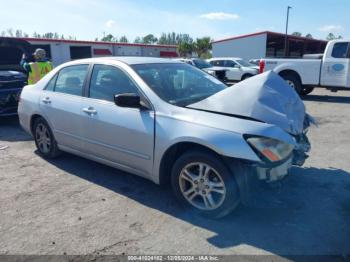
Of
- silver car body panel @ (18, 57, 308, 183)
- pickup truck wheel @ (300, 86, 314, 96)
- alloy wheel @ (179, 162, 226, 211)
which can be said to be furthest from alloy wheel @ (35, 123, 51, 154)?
pickup truck wheel @ (300, 86, 314, 96)

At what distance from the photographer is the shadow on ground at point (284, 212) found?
295cm

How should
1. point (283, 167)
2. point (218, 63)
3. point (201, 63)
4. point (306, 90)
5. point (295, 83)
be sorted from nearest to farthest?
point (283, 167)
point (295, 83)
point (306, 90)
point (201, 63)
point (218, 63)

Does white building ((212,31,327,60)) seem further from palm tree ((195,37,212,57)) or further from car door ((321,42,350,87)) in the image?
car door ((321,42,350,87))

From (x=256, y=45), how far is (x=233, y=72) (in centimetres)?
2029

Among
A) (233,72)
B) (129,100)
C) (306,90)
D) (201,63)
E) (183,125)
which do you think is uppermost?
(201,63)

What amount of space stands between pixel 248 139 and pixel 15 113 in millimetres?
6659

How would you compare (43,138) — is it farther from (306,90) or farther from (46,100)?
(306,90)

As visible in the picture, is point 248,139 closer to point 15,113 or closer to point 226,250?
point 226,250

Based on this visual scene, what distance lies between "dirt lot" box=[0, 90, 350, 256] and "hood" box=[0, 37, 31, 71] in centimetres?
566

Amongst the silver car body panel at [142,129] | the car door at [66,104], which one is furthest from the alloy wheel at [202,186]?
the car door at [66,104]

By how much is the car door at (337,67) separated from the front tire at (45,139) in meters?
9.87

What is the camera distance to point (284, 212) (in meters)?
3.46

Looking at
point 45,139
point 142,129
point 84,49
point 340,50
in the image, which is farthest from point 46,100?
point 84,49

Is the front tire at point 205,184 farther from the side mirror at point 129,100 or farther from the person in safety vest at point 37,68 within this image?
the person in safety vest at point 37,68
